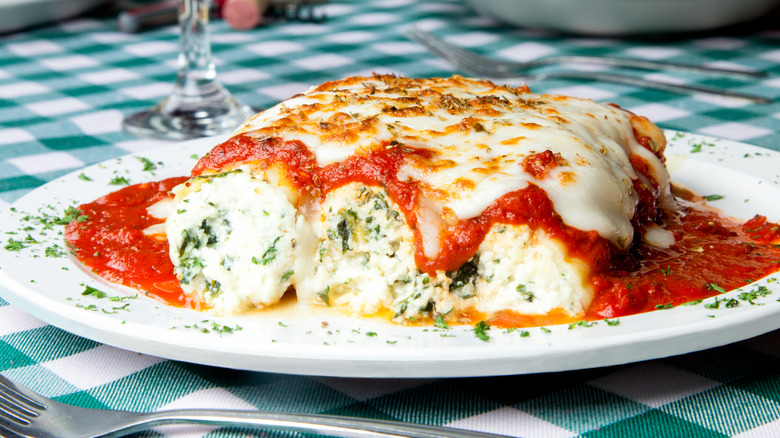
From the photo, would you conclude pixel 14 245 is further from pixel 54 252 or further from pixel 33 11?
pixel 33 11

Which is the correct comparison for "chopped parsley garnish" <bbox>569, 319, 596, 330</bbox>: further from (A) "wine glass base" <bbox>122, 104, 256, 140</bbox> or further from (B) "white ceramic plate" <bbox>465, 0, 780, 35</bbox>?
(B) "white ceramic plate" <bbox>465, 0, 780, 35</bbox>

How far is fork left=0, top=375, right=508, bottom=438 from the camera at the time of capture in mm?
1826

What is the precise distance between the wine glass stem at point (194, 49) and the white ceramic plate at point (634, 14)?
2.29 m

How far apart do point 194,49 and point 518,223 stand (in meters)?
2.70

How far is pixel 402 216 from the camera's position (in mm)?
2371

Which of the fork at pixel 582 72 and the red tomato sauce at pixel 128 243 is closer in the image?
the red tomato sauce at pixel 128 243

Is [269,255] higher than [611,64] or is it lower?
higher

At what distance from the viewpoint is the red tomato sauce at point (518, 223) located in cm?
230

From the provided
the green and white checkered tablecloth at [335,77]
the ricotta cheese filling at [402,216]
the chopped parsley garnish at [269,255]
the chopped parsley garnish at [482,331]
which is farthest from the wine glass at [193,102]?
the chopped parsley garnish at [482,331]

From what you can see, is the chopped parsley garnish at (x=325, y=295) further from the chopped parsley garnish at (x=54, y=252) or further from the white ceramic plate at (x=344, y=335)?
the chopped parsley garnish at (x=54, y=252)

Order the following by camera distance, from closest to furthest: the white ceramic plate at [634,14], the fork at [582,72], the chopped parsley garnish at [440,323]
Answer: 1. the chopped parsley garnish at [440,323]
2. the fork at [582,72]
3. the white ceramic plate at [634,14]

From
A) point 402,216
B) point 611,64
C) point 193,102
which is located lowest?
point 193,102

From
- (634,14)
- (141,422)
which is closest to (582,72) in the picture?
(634,14)

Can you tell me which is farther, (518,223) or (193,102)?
(193,102)
